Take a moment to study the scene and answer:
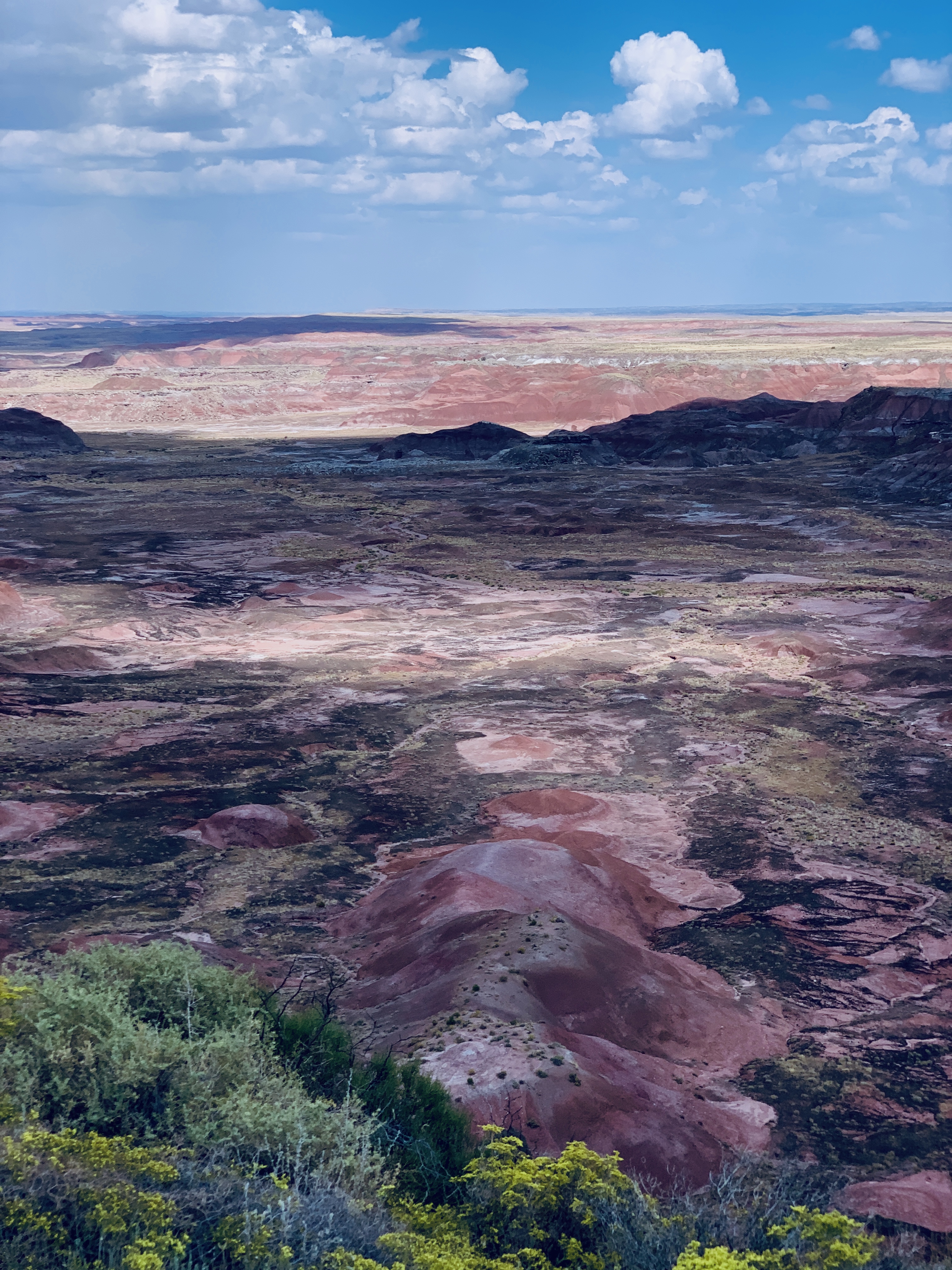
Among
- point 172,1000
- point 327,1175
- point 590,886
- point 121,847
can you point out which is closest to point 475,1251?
point 327,1175

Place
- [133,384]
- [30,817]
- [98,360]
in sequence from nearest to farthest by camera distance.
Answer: [30,817] → [133,384] → [98,360]

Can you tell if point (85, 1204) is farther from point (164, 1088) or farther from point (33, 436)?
point (33, 436)

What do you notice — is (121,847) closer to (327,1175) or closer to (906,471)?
(327,1175)

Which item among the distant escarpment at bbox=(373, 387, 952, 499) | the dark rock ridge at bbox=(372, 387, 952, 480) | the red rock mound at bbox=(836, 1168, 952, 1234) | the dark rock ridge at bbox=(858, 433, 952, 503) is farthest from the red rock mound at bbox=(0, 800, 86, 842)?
the dark rock ridge at bbox=(372, 387, 952, 480)

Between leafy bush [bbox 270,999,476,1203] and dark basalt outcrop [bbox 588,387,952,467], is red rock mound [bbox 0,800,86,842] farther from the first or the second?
dark basalt outcrop [bbox 588,387,952,467]

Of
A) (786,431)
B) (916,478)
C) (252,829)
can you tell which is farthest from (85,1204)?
(786,431)
